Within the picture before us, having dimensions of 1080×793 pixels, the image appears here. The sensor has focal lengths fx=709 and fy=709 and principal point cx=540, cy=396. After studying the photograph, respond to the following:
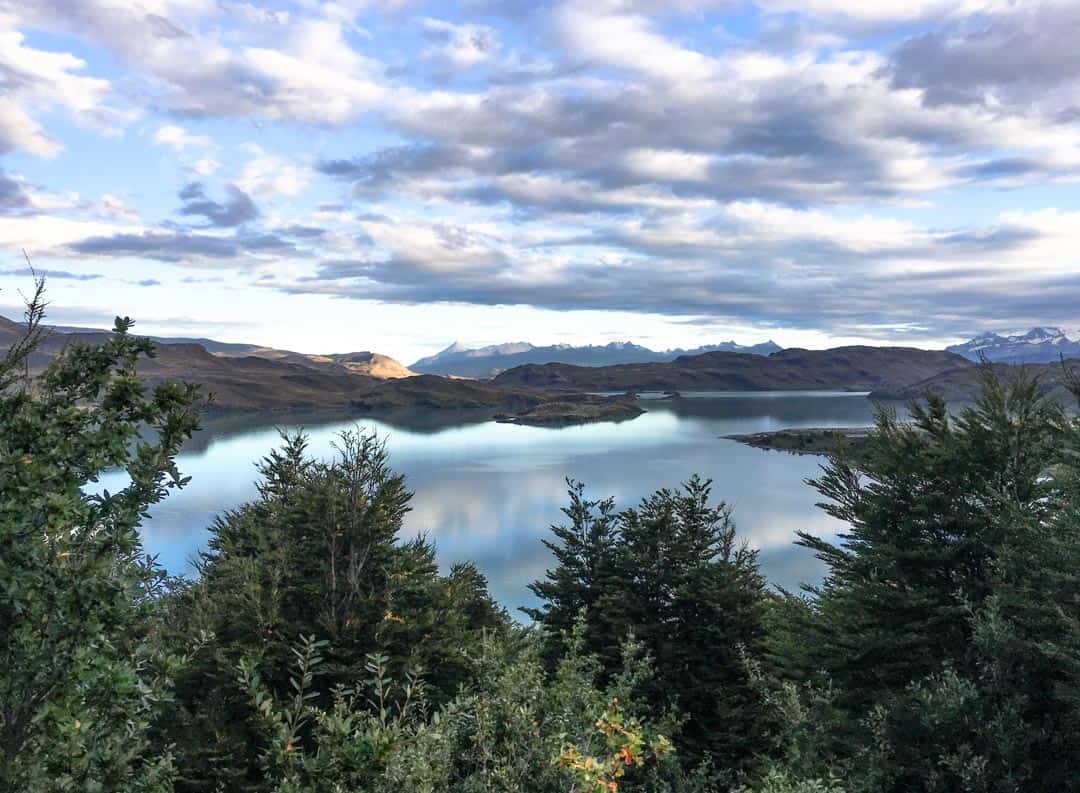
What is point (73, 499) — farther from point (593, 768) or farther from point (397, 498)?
point (397, 498)

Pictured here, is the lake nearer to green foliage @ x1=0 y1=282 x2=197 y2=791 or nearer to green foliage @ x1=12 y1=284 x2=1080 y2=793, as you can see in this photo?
green foliage @ x1=12 y1=284 x2=1080 y2=793

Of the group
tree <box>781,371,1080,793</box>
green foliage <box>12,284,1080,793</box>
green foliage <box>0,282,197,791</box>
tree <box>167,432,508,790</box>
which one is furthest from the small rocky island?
green foliage <box>0,282,197,791</box>

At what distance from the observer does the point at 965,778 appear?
43.3ft

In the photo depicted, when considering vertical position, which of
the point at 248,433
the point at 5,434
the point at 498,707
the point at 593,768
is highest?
the point at 5,434

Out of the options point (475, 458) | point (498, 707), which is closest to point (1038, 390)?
point (498, 707)

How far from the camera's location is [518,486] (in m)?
105

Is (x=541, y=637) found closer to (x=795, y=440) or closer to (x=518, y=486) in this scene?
(x=518, y=486)

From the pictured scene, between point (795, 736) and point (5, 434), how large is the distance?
15.2 m

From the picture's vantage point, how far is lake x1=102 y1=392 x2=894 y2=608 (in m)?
66.6

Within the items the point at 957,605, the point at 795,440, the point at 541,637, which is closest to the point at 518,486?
the point at 795,440

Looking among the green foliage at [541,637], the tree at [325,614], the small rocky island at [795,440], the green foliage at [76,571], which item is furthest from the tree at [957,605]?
Result: the small rocky island at [795,440]

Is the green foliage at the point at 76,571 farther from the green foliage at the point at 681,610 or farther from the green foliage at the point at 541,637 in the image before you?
the green foliage at the point at 681,610

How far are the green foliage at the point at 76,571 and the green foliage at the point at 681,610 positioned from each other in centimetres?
1921

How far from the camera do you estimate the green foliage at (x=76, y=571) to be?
241 inches
